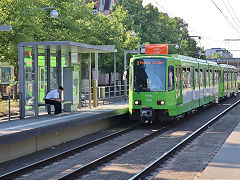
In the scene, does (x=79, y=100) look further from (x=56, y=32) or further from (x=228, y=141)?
(x=56, y=32)

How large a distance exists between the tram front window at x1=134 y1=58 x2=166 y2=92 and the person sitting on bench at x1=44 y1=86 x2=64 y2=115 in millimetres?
3587

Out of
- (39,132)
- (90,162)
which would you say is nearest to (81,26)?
(39,132)

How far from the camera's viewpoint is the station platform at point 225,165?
919cm

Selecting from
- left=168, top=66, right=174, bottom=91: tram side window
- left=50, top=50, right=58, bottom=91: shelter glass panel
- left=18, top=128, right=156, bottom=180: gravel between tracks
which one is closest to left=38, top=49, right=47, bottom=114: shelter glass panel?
left=50, top=50, right=58, bottom=91: shelter glass panel

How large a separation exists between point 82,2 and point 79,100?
1891cm

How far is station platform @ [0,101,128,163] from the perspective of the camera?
39.5 feet

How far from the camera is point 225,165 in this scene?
10289 mm

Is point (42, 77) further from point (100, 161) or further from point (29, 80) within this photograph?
point (100, 161)

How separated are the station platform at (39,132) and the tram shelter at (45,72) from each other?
0.75 metres

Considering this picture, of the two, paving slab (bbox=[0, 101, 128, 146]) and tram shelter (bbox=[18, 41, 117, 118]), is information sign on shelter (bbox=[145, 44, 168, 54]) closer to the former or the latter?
tram shelter (bbox=[18, 41, 117, 118])

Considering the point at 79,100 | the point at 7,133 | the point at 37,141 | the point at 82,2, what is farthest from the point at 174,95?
the point at 82,2

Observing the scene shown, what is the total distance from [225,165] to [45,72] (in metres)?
9.22

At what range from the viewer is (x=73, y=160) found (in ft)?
39.4

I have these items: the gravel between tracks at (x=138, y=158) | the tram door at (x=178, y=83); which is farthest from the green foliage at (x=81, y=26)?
the gravel between tracks at (x=138, y=158)
